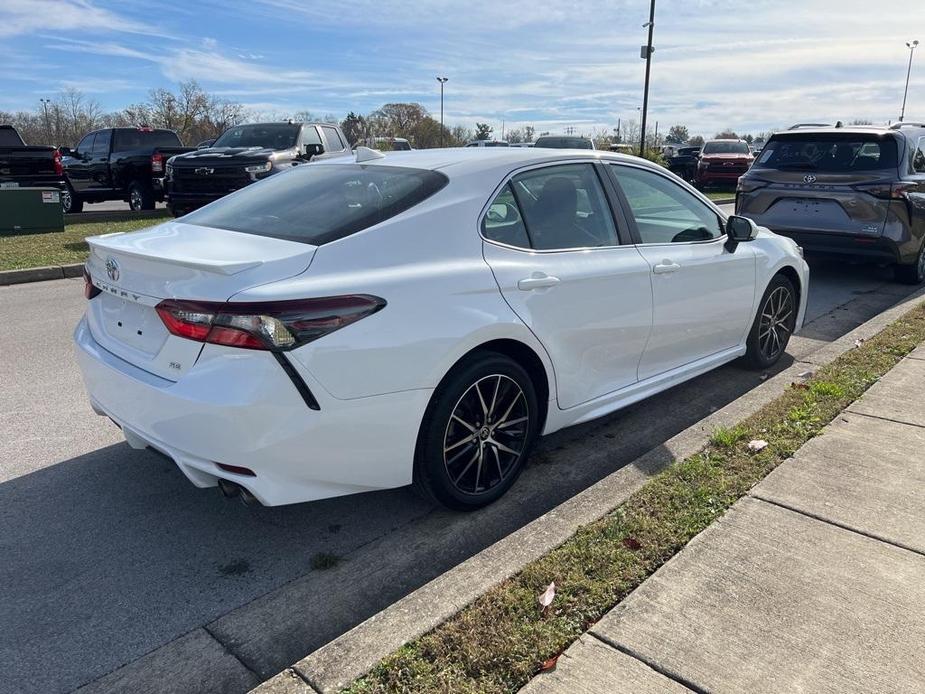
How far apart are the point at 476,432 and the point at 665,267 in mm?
1606

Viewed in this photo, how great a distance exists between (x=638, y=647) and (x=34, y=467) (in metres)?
3.20

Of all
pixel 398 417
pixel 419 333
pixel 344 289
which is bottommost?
pixel 398 417

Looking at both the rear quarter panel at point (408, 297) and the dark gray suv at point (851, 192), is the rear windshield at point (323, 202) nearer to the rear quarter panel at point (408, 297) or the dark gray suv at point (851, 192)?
the rear quarter panel at point (408, 297)

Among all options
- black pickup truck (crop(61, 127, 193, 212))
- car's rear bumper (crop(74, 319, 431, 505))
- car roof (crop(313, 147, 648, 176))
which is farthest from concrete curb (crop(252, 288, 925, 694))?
black pickup truck (crop(61, 127, 193, 212))

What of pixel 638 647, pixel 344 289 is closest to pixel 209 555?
pixel 344 289

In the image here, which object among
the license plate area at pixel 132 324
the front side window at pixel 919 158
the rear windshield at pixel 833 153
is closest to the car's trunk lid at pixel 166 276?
the license plate area at pixel 132 324

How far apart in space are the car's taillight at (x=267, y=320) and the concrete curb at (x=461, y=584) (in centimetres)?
100

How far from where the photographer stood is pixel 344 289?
286 cm

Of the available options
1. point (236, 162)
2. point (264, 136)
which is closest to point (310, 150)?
point (264, 136)

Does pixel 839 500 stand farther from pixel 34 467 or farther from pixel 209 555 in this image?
pixel 34 467

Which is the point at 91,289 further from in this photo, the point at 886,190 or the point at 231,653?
the point at 886,190

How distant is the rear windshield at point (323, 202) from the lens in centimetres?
324

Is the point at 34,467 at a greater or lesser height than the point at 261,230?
lesser

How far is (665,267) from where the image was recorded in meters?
4.27
